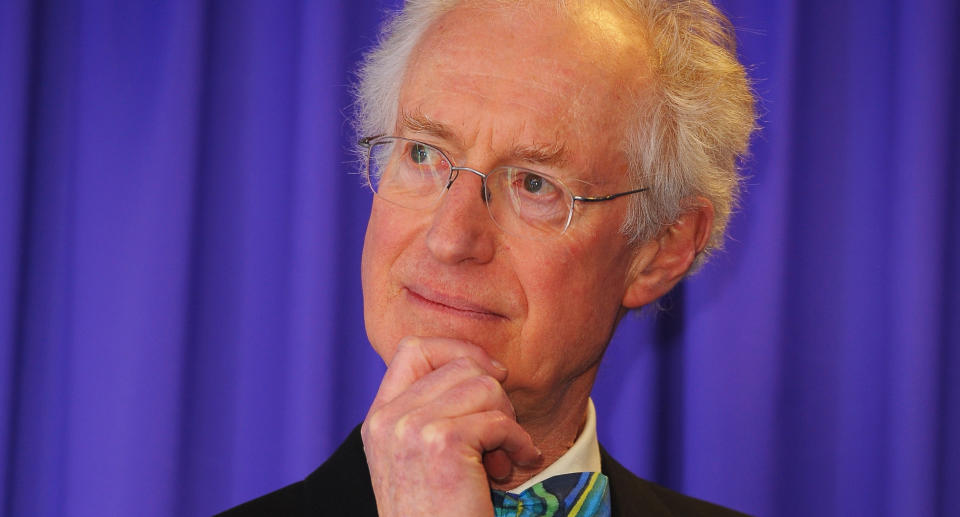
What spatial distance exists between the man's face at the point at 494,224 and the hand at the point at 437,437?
0.54ft

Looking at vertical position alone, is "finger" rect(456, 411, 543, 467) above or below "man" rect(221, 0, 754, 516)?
below

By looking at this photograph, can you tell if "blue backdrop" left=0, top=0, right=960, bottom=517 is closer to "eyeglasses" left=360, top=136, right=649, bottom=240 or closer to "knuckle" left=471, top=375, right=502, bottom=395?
"eyeglasses" left=360, top=136, right=649, bottom=240

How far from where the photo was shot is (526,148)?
1.60 metres

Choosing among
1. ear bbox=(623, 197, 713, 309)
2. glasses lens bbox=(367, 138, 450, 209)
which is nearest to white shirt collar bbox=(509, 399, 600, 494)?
ear bbox=(623, 197, 713, 309)

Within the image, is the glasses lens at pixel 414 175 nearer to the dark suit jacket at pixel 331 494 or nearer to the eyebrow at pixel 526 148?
the eyebrow at pixel 526 148

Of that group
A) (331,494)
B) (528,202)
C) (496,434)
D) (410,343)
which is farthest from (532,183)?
(331,494)

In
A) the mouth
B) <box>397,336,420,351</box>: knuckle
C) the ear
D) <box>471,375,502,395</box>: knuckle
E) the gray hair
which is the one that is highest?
the gray hair

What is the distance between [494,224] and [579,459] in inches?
23.7

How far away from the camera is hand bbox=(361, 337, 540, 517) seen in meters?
1.34

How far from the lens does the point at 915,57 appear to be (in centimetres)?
274

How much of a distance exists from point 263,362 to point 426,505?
1.40m

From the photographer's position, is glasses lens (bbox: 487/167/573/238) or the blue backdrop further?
the blue backdrop

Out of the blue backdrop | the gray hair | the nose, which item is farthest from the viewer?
the blue backdrop

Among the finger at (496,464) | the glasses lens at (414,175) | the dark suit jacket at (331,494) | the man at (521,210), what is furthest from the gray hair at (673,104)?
Answer: the dark suit jacket at (331,494)
